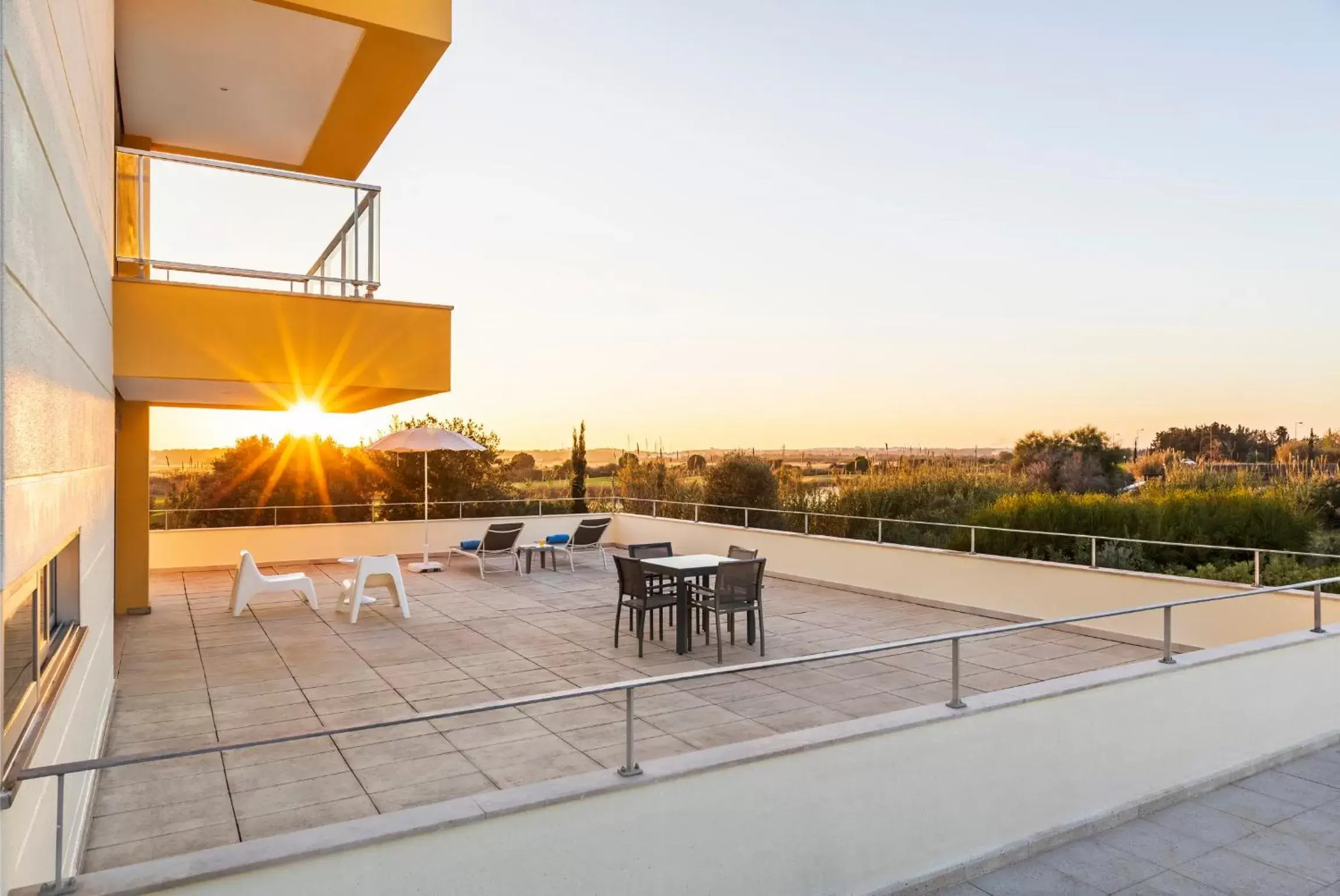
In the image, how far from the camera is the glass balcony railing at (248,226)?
579 cm

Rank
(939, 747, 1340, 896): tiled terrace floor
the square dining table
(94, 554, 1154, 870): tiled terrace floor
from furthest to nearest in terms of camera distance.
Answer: the square dining table < (94, 554, 1154, 870): tiled terrace floor < (939, 747, 1340, 896): tiled terrace floor

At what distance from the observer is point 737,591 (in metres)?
7.16

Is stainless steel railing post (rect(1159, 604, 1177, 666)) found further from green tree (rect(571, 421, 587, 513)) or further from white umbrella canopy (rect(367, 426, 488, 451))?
green tree (rect(571, 421, 587, 513))

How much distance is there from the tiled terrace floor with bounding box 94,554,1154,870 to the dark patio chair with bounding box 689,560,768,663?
38 centimetres

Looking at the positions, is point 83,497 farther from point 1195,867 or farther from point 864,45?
point 864,45

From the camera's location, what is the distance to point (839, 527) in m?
13.6

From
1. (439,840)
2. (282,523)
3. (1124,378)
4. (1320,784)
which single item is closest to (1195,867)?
(1320,784)

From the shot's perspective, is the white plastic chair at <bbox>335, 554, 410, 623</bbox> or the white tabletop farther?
the white plastic chair at <bbox>335, 554, 410, 623</bbox>

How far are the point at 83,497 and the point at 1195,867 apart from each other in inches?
202

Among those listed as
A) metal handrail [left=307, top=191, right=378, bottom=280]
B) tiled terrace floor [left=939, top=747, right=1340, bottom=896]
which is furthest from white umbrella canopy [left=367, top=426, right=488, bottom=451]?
tiled terrace floor [left=939, top=747, right=1340, bottom=896]

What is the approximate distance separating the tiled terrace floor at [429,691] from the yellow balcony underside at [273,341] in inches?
86.7

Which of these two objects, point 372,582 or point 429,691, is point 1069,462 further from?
point 429,691

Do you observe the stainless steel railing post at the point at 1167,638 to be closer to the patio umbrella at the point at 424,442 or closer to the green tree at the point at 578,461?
the patio umbrella at the point at 424,442

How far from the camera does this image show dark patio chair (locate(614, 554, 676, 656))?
7238mm
